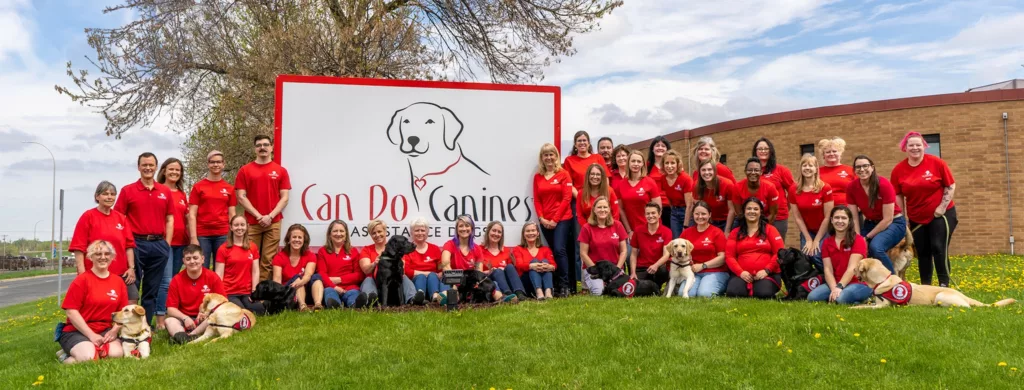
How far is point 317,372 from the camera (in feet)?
16.9

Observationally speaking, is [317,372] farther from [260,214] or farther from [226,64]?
[226,64]

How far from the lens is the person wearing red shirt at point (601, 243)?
835 centimetres

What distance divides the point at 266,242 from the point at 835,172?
6977 mm

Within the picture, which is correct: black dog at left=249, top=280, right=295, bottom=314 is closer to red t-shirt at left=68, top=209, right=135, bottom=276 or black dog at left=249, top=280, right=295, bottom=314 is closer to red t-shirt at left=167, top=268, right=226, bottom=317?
red t-shirt at left=167, top=268, right=226, bottom=317

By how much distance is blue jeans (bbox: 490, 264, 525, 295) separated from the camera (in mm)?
8133

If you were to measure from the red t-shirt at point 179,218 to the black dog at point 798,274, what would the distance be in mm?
6682

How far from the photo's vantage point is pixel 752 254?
Answer: 795 cm

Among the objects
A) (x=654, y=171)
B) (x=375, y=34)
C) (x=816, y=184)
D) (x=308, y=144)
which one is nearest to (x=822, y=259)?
(x=816, y=184)

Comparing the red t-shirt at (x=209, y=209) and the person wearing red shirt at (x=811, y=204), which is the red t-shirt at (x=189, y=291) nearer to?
the red t-shirt at (x=209, y=209)

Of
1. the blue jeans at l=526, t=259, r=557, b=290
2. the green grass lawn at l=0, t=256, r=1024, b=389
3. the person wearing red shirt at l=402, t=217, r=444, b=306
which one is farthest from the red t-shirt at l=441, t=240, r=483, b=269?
the green grass lawn at l=0, t=256, r=1024, b=389

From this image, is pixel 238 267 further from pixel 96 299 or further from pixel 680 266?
pixel 680 266

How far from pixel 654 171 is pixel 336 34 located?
883 centimetres

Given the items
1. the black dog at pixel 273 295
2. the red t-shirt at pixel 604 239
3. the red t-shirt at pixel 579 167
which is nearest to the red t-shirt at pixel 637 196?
the red t-shirt at pixel 604 239

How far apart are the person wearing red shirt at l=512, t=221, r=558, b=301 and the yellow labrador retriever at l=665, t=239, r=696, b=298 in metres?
1.41
